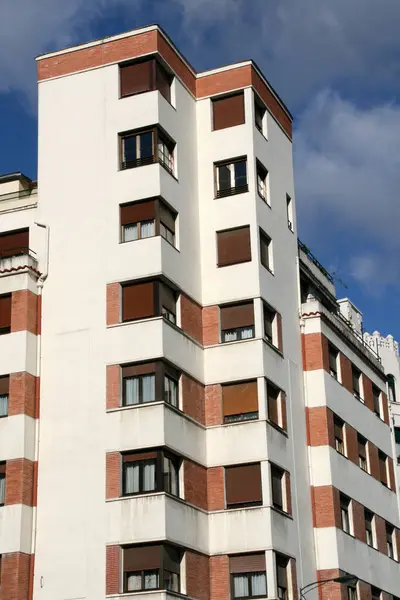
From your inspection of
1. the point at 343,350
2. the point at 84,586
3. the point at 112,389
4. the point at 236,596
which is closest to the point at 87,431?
the point at 112,389

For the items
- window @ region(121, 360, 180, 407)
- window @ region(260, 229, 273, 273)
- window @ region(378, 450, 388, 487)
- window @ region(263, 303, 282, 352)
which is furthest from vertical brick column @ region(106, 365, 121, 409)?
window @ region(378, 450, 388, 487)

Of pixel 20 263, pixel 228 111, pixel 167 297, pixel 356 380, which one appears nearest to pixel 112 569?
pixel 167 297

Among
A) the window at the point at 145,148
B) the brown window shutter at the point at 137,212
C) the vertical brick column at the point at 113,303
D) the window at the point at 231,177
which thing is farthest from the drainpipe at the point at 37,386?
the window at the point at 231,177

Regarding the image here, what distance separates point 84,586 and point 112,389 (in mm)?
7247

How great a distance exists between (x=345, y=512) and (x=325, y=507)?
7.52ft

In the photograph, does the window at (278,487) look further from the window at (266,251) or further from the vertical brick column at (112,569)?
the window at (266,251)

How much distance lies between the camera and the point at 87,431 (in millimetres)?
41719

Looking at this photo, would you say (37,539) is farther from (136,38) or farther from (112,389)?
(136,38)

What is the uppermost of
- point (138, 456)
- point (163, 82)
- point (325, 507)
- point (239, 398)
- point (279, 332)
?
point (163, 82)

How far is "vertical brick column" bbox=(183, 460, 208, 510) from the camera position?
137ft

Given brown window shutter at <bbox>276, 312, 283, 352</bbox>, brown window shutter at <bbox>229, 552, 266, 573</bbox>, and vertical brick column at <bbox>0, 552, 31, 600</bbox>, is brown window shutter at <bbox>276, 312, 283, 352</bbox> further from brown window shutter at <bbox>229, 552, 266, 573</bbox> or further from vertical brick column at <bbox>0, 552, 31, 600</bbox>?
vertical brick column at <bbox>0, 552, 31, 600</bbox>

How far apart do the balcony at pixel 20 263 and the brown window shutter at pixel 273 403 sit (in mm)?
10496

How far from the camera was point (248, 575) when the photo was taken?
41.7 m

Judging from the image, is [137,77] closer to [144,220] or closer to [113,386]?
[144,220]
